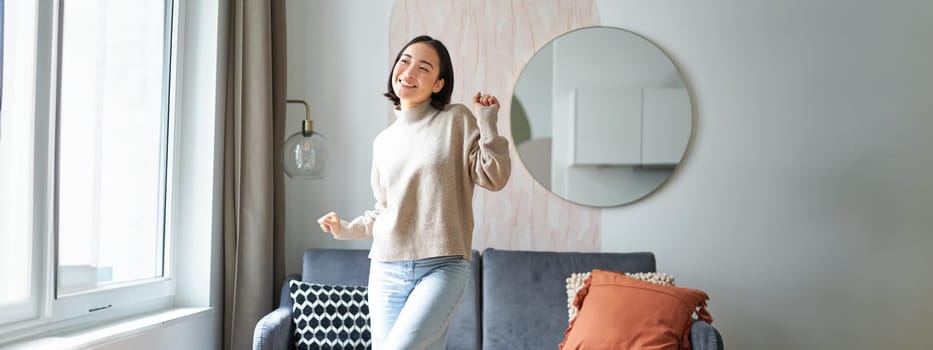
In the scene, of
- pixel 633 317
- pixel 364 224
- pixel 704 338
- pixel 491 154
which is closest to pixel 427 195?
pixel 491 154

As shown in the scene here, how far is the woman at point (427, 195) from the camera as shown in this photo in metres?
1.84

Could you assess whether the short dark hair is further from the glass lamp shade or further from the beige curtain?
the beige curtain

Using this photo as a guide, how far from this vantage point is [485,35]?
339cm

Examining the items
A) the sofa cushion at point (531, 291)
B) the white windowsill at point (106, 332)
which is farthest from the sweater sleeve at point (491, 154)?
the white windowsill at point (106, 332)

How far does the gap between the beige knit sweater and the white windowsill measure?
91 cm

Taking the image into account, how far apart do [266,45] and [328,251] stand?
900 mm

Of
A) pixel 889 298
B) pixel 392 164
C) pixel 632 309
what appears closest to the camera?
pixel 392 164

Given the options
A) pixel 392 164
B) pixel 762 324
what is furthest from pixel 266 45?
pixel 762 324

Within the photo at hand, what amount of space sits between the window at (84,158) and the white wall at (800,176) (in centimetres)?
187

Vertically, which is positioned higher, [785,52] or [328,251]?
[785,52]

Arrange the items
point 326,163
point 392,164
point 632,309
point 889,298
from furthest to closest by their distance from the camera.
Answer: point 889,298 → point 326,163 → point 632,309 → point 392,164

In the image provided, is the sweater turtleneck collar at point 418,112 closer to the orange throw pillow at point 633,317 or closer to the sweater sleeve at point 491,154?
the sweater sleeve at point 491,154

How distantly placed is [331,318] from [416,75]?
1.21 metres

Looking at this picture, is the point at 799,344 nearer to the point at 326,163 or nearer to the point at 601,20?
the point at 601,20
